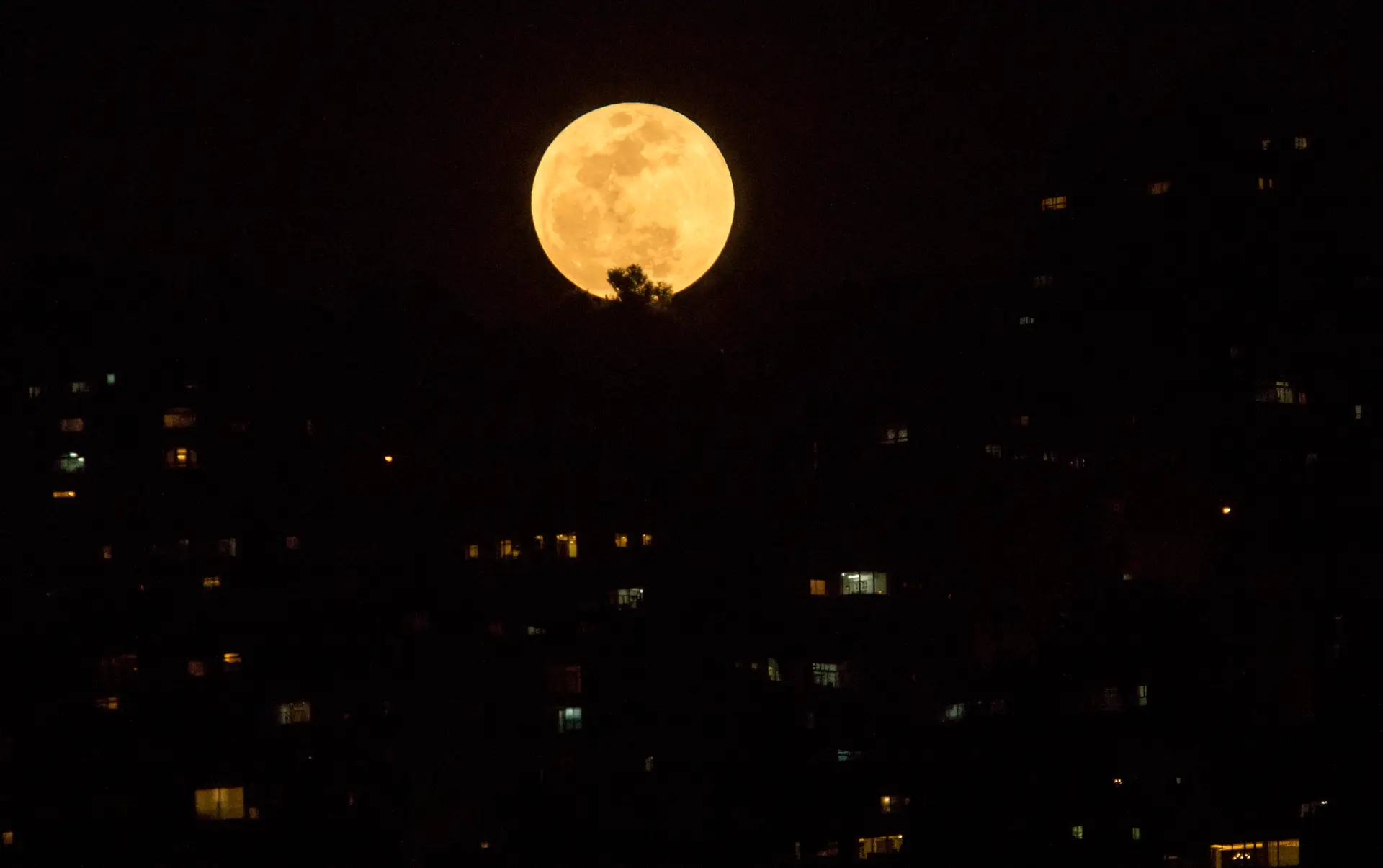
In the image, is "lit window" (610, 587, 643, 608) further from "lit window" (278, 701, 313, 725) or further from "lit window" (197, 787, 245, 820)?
"lit window" (197, 787, 245, 820)

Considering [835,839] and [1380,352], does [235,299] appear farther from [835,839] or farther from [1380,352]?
[1380,352]

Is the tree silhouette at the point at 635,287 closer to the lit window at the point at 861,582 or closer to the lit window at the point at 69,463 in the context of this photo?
the lit window at the point at 861,582

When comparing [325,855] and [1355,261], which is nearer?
[325,855]

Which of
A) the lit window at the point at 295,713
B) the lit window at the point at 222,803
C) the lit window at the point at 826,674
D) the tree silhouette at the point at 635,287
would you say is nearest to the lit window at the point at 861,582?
the lit window at the point at 826,674

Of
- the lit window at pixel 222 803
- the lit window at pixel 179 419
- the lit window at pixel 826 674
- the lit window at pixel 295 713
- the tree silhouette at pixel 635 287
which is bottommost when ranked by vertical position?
the lit window at pixel 222 803

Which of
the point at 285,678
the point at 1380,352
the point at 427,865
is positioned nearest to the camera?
the point at 427,865

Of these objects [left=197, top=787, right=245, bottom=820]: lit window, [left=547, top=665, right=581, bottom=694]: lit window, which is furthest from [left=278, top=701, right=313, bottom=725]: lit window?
[left=547, top=665, right=581, bottom=694]: lit window

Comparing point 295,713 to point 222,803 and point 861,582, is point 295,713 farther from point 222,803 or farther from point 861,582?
point 861,582

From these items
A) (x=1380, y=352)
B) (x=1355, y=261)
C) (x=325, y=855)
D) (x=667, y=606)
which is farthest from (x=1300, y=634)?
(x=325, y=855)
